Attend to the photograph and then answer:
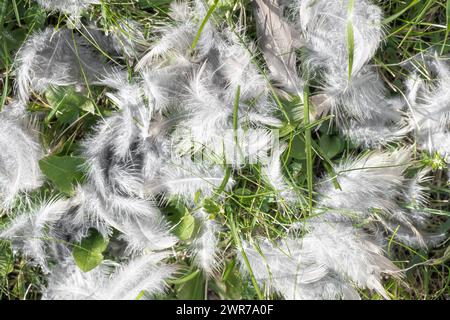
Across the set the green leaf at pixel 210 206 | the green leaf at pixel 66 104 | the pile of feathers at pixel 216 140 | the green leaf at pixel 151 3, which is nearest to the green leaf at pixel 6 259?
the pile of feathers at pixel 216 140

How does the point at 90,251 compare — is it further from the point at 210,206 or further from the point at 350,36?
the point at 350,36

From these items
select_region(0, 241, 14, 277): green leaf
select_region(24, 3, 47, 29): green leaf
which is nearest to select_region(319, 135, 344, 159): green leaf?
select_region(24, 3, 47, 29): green leaf

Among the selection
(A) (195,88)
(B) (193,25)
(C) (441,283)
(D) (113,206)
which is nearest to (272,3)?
(B) (193,25)

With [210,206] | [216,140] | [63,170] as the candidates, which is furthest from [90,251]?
[216,140]

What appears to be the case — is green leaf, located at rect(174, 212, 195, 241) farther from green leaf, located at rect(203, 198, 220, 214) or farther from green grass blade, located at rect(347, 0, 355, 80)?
green grass blade, located at rect(347, 0, 355, 80)

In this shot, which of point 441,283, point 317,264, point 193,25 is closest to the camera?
point 193,25

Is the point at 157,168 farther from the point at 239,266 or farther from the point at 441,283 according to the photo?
the point at 441,283
